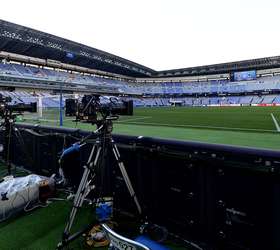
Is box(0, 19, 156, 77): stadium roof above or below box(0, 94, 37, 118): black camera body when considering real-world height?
above

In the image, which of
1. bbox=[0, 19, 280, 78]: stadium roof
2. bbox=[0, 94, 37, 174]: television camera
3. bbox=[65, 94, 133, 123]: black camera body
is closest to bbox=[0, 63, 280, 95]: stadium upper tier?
bbox=[0, 19, 280, 78]: stadium roof

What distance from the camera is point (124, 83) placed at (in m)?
64.8

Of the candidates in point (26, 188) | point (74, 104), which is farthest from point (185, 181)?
point (26, 188)

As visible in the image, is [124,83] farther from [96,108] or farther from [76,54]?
[96,108]

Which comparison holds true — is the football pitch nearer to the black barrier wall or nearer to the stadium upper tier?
the black barrier wall

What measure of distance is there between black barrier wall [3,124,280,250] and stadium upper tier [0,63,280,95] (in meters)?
31.2

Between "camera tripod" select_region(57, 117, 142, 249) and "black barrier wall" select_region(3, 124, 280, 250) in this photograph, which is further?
"camera tripod" select_region(57, 117, 142, 249)

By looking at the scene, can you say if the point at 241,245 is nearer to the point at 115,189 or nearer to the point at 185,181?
the point at 185,181

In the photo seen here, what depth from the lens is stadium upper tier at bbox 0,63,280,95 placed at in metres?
39.5

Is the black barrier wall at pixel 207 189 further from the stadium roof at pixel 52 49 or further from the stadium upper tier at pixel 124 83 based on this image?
the stadium roof at pixel 52 49

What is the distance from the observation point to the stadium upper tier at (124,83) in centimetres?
3947

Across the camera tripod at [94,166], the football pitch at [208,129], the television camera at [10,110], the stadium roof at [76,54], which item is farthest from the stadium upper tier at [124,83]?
the camera tripod at [94,166]

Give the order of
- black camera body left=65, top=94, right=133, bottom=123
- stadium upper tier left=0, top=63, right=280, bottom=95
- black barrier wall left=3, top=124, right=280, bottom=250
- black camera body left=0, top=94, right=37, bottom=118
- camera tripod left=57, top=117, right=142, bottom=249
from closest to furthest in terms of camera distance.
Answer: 1. black barrier wall left=3, top=124, right=280, bottom=250
2. camera tripod left=57, top=117, right=142, bottom=249
3. black camera body left=65, top=94, right=133, bottom=123
4. black camera body left=0, top=94, right=37, bottom=118
5. stadium upper tier left=0, top=63, right=280, bottom=95

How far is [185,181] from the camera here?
2.47 m
